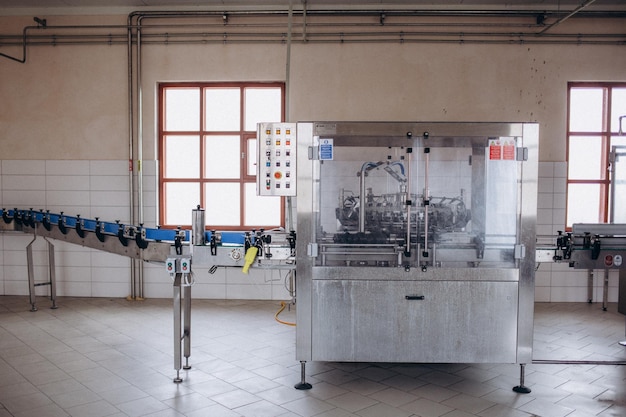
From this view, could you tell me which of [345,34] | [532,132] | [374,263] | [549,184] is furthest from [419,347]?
[345,34]

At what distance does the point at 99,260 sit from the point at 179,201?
3.90ft

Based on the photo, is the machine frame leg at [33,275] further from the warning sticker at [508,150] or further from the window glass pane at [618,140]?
the window glass pane at [618,140]

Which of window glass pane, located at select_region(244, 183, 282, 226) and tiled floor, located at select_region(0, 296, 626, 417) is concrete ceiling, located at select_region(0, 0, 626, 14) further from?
tiled floor, located at select_region(0, 296, 626, 417)

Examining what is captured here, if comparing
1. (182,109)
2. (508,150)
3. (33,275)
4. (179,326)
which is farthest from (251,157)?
(508,150)

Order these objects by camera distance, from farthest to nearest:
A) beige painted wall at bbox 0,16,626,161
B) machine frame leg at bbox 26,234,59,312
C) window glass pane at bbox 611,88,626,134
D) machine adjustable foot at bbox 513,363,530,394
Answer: window glass pane at bbox 611,88,626,134 < beige painted wall at bbox 0,16,626,161 < machine frame leg at bbox 26,234,59,312 < machine adjustable foot at bbox 513,363,530,394

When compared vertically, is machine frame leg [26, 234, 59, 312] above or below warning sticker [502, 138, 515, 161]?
below

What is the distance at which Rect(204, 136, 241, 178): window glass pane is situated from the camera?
6539mm

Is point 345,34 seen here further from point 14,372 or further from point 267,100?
point 14,372

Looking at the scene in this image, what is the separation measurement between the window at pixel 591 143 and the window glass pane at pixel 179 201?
4502 millimetres

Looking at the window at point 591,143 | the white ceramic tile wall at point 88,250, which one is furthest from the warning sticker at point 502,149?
the white ceramic tile wall at point 88,250

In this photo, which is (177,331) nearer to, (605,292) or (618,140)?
(605,292)

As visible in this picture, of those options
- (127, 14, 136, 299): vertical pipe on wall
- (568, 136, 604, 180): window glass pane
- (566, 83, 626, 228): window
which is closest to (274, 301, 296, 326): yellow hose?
(127, 14, 136, 299): vertical pipe on wall

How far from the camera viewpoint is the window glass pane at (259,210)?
653 centimetres

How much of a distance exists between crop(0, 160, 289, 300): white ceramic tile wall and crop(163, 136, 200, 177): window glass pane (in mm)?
241
